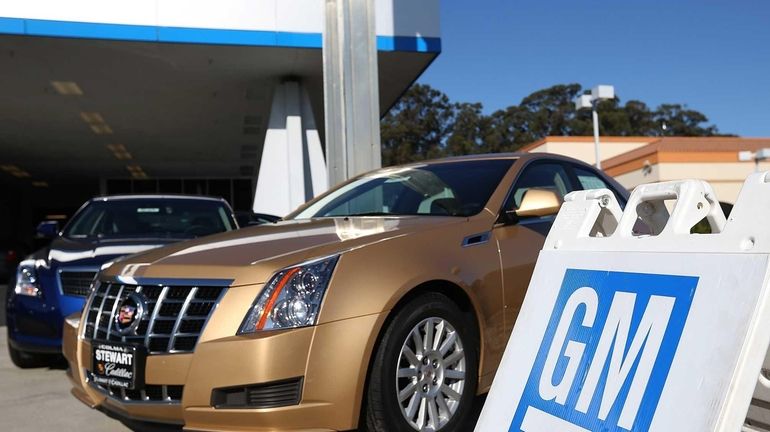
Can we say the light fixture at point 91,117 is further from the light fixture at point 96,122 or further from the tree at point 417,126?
the tree at point 417,126

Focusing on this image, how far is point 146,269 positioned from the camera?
3.27 metres

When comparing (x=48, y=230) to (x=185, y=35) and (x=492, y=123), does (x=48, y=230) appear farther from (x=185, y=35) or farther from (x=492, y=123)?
(x=492, y=123)

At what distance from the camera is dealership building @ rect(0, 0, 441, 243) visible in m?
11.6

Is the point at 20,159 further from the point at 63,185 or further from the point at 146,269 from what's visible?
the point at 146,269

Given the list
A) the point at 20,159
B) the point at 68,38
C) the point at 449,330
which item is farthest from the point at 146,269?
the point at 20,159

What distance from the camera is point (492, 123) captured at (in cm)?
6694

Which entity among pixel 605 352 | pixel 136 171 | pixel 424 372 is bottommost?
pixel 136 171

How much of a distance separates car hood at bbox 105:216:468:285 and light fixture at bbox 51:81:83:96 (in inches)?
480

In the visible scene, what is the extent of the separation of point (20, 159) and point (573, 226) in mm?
25571

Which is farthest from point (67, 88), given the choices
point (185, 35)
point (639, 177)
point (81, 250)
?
point (639, 177)

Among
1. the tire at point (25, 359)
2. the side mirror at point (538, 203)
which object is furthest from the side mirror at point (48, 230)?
the side mirror at point (538, 203)

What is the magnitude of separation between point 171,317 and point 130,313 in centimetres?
30

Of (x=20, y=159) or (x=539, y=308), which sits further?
(x=20, y=159)

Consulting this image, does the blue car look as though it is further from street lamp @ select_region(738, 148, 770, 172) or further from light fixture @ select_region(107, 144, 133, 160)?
street lamp @ select_region(738, 148, 770, 172)
